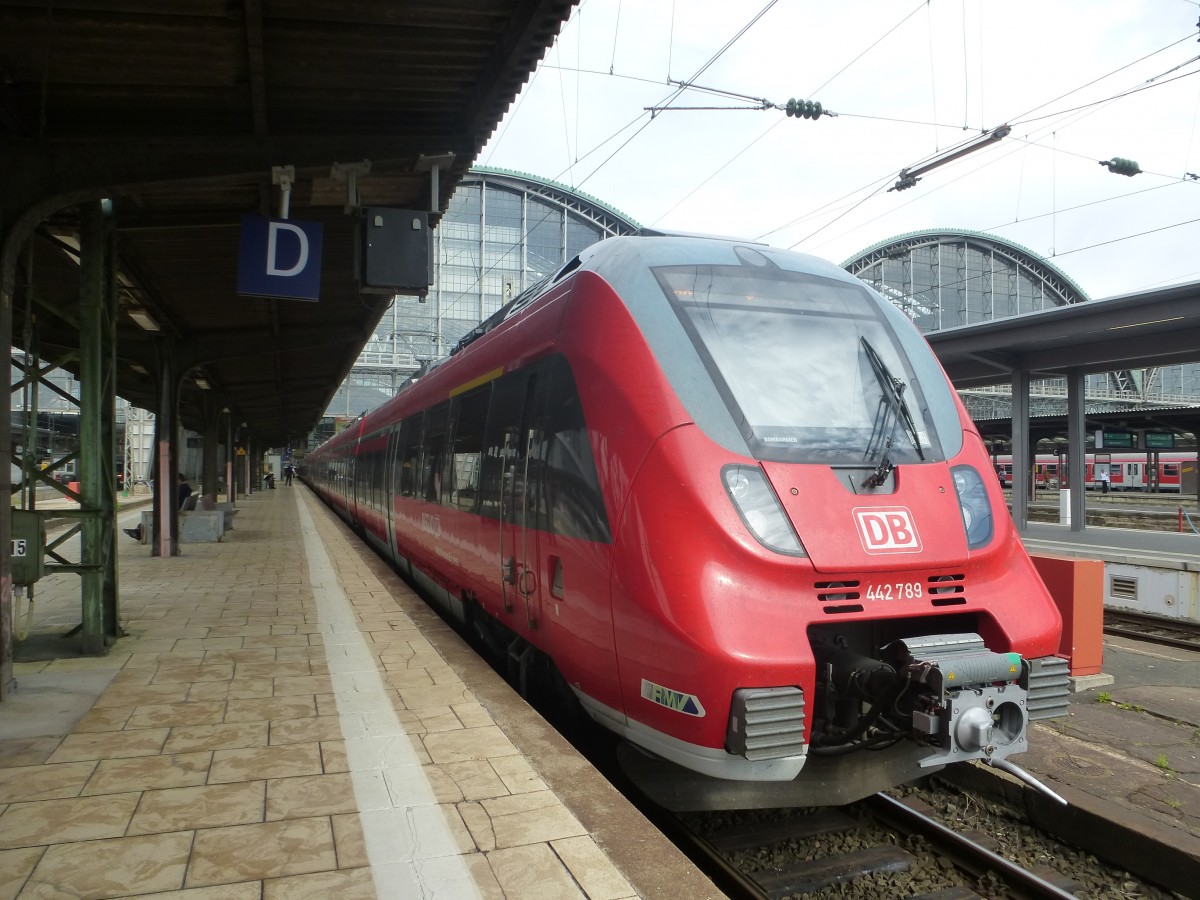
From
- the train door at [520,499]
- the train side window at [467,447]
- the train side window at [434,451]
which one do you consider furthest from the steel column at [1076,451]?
the train door at [520,499]

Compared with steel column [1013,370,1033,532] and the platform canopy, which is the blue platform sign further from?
steel column [1013,370,1033,532]

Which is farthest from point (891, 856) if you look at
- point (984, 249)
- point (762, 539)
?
point (984, 249)

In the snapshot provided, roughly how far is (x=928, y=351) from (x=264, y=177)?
4.76m

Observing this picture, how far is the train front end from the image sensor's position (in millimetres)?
3566

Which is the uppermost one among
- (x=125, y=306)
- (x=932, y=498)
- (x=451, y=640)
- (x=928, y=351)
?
(x=125, y=306)

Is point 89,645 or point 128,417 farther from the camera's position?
point 128,417

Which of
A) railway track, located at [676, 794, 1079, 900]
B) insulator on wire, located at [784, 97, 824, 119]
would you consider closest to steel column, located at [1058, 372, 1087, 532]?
insulator on wire, located at [784, 97, 824, 119]

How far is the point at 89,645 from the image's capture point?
22.2 ft

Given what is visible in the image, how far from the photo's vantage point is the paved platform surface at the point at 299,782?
3023mm

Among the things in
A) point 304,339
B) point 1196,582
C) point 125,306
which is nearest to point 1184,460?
point 1196,582

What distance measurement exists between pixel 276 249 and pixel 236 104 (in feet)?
4.99

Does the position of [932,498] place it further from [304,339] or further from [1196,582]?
[304,339]

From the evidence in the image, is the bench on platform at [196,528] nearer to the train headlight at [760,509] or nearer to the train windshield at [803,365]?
the train windshield at [803,365]

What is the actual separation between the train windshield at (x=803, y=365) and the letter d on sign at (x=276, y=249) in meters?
3.82
